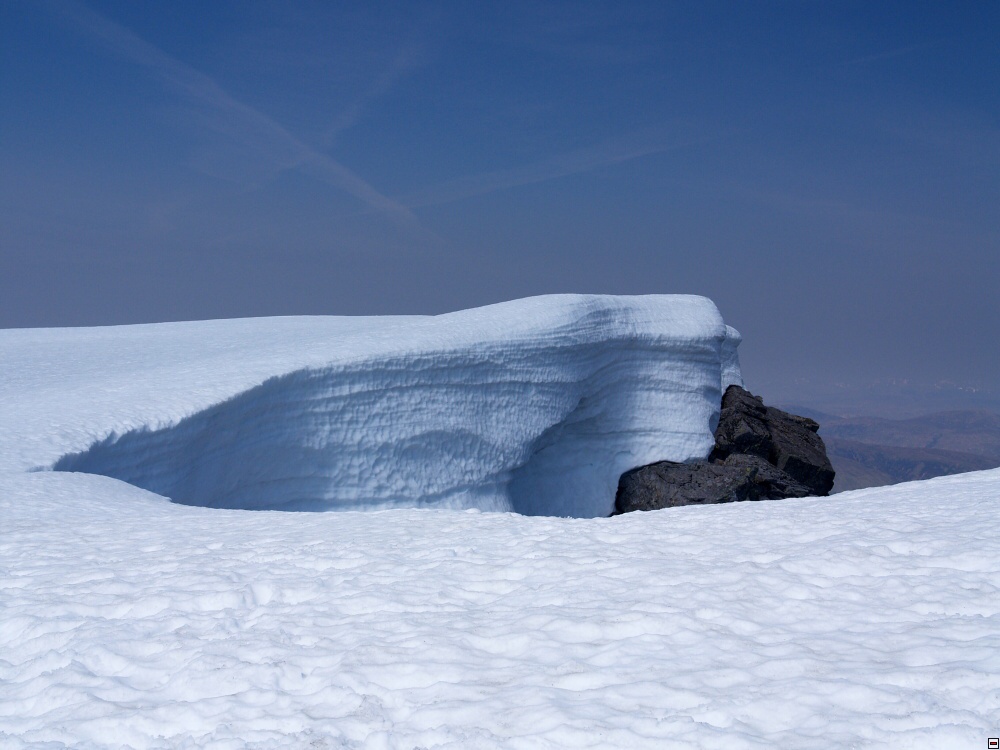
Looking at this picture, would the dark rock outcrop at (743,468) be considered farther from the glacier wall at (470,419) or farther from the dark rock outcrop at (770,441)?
the glacier wall at (470,419)

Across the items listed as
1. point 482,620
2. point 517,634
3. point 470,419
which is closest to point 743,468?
point 470,419

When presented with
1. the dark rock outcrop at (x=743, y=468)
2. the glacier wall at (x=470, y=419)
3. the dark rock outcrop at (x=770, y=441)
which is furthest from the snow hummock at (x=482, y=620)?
the dark rock outcrop at (x=770, y=441)

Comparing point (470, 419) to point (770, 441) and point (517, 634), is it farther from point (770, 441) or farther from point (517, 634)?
point (517, 634)

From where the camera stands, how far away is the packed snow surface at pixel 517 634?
2.88 meters

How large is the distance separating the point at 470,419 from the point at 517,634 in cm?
954

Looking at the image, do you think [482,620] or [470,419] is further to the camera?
[470,419]

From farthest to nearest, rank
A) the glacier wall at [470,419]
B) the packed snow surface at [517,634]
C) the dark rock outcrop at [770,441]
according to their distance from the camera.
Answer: the dark rock outcrop at [770,441] < the glacier wall at [470,419] < the packed snow surface at [517,634]

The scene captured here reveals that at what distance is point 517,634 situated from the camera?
3637 millimetres

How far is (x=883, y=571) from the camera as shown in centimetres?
420

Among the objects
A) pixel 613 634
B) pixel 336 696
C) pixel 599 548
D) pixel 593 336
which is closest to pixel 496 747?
pixel 336 696

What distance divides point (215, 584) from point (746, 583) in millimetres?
2853

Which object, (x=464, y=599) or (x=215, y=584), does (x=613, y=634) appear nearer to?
(x=464, y=599)

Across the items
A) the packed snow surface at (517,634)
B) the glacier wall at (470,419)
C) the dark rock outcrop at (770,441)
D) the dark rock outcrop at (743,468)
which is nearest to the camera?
the packed snow surface at (517,634)

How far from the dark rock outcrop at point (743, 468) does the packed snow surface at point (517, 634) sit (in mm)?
8696
